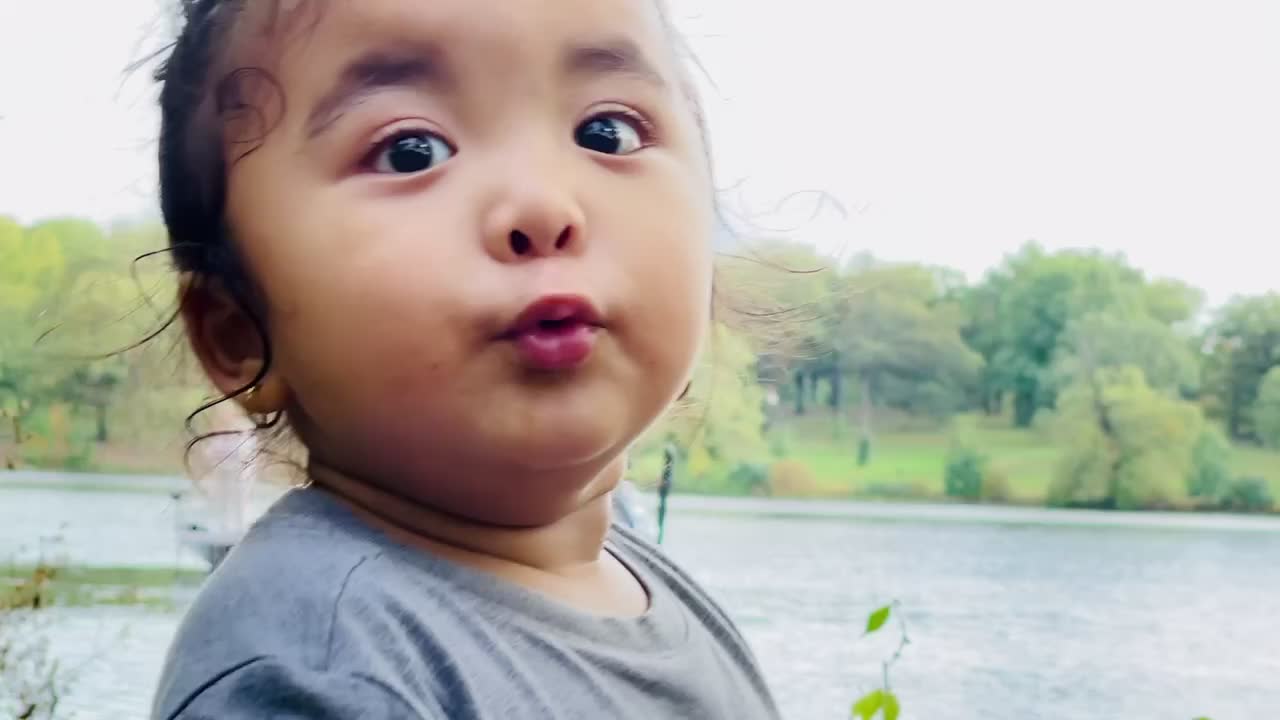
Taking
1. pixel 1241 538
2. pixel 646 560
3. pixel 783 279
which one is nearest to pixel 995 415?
pixel 1241 538

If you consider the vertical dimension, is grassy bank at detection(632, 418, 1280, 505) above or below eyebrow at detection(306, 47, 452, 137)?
below

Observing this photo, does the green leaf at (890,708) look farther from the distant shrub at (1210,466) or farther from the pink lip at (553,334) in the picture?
the pink lip at (553,334)

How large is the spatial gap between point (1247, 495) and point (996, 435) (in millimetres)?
284

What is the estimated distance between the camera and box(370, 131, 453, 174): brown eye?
0.47 m

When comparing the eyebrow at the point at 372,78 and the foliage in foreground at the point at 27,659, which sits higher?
the eyebrow at the point at 372,78

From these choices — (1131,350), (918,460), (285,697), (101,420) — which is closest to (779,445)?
(918,460)

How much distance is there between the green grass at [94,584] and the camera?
1257 millimetres

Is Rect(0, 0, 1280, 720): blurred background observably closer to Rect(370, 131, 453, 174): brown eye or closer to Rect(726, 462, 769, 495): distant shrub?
Rect(726, 462, 769, 495): distant shrub

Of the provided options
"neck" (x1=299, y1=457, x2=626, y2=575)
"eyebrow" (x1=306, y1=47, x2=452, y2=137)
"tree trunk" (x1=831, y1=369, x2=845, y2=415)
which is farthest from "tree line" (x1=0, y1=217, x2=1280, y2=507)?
"eyebrow" (x1=306, y1=47, x2=452, y2=137)

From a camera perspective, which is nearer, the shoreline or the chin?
the chin

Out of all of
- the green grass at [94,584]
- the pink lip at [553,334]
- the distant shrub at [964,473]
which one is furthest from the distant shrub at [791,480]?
the pink lip at [553,334]

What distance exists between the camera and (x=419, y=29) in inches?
18.4

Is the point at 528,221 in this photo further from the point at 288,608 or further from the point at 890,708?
the point at 890,708

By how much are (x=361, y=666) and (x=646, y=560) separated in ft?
0.90
